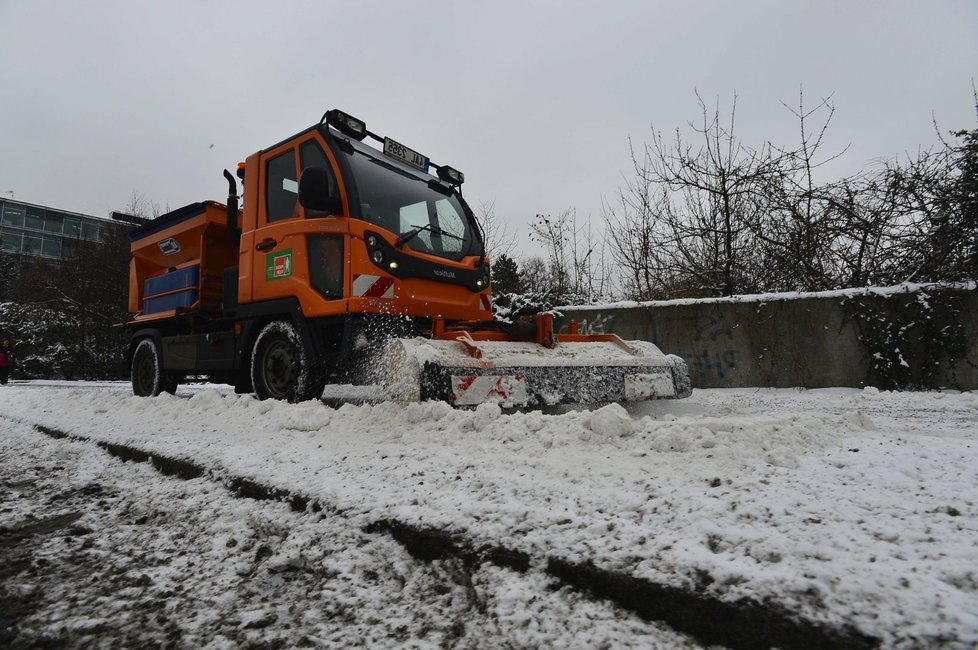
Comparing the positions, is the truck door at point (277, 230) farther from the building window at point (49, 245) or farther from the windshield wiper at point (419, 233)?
the building window at point (49, 245)

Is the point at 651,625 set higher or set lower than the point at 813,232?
lower

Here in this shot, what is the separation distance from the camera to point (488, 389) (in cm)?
352

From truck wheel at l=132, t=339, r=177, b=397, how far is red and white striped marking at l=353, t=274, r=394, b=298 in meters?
3.94

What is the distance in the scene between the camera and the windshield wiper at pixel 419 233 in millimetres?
4498

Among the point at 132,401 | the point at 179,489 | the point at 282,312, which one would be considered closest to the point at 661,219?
the point at 282,312

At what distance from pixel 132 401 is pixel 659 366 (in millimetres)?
5358

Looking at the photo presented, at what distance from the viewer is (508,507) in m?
1.78

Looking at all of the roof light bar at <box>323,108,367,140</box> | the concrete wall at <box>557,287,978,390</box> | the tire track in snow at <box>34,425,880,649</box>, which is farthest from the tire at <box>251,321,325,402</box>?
the concrete wall at <box>557,287,978,390</box>

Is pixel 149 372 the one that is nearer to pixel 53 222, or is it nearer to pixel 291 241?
pixel 291 241

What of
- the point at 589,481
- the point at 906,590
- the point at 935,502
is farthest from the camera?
the point at 589,481

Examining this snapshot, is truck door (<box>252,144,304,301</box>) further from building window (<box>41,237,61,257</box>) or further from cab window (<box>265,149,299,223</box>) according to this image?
building window (<box>41,237,61,257</box>)

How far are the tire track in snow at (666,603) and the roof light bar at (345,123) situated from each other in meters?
4.08

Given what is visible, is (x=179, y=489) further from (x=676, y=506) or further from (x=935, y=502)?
(x=935, y=502)

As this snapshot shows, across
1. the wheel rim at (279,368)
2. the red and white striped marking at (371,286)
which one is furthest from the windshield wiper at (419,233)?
the wheel rim at (279,368)
